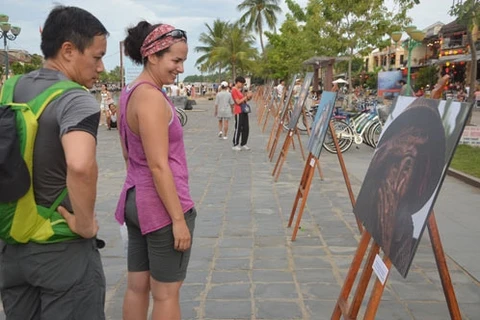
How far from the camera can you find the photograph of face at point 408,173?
205 cm

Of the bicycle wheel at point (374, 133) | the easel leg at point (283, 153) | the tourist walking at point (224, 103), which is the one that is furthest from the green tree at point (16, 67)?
the easel leg at point (283, 153)

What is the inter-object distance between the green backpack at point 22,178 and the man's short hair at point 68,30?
156 millimetres

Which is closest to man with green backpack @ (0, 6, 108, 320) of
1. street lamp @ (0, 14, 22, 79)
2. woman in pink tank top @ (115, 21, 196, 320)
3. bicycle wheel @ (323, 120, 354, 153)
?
woman in pink tank top @ (115, 21, 196, 320)

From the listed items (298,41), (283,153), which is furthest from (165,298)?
(298,41)

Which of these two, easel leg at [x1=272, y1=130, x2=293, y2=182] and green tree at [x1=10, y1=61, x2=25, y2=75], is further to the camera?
green tree at [x1=10, y1=61, x2=25, y2=75]

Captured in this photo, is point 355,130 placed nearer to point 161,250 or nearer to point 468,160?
point 468,160

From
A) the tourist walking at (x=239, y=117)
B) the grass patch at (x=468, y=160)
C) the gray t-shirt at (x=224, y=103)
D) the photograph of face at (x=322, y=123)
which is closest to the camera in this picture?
the photograph of face at (x=322, y=123)

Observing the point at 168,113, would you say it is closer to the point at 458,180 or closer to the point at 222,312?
the point at 222,312

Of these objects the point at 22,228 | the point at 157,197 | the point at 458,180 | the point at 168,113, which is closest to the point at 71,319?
the point at 22,228

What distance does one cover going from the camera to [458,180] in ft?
26.1

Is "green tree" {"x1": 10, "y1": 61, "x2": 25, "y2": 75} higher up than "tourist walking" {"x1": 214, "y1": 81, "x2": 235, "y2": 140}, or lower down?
higher up

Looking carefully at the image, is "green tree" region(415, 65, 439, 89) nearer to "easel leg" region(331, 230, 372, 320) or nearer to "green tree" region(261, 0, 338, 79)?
"green tree" region(261, 0, 338, 79)

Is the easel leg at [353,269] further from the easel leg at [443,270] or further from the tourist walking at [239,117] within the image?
the tourist walking at [239,117]

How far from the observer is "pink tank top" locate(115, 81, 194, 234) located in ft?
7.11
